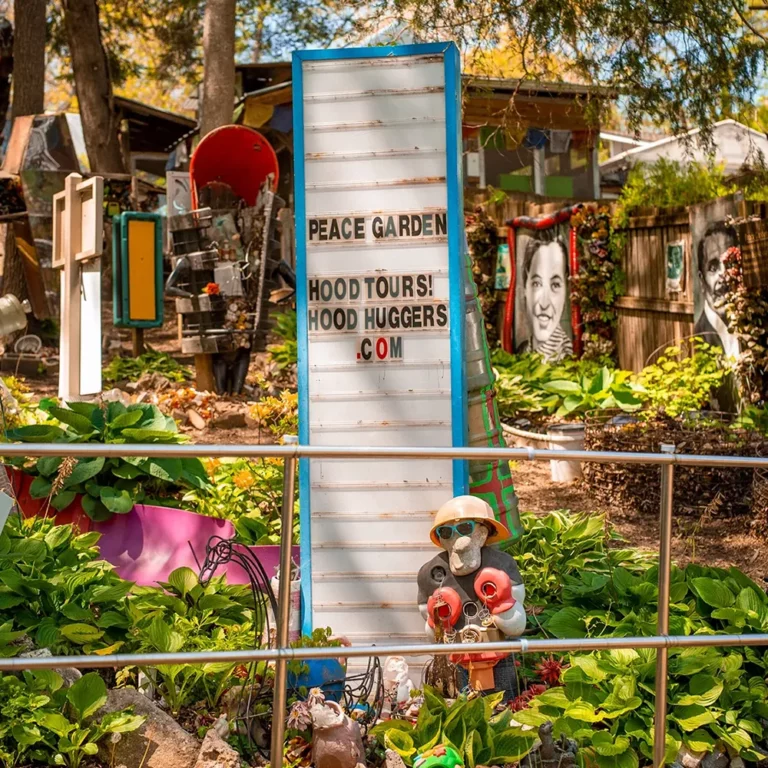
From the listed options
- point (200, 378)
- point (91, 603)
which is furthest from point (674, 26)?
point (91, 603)

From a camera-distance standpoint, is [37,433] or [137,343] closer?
[37,433]

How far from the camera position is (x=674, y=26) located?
30.4ft

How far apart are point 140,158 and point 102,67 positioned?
1018cm

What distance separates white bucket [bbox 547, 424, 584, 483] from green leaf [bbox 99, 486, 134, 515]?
4220mm

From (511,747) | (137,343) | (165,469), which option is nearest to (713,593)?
(511,747)

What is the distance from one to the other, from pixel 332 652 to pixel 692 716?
4.99 ft

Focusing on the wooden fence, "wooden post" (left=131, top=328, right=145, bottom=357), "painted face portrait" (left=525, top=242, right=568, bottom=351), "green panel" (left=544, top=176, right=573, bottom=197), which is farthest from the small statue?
"green panel" (left=544, top=176, right=573, bottom=197)

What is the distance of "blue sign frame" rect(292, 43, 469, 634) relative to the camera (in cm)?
→ 495

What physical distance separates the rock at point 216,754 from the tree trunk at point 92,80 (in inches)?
651

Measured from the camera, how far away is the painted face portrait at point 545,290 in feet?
48.5

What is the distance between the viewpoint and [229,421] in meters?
10.4

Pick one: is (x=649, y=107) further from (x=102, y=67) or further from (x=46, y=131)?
(x=102, y=67)

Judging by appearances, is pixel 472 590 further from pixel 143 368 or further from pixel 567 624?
pixel 143 368

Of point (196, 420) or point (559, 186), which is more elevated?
point (559, 186)
